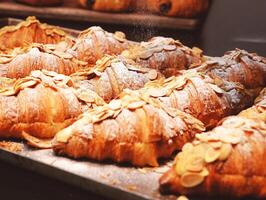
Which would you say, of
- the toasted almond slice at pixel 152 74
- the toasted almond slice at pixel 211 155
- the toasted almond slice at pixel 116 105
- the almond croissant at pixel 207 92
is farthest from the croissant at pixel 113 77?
the toasted almond slice at pixel 211 155

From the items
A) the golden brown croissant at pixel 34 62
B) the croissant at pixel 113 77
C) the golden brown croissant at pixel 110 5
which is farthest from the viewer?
the golden brown croissant at pixel 110 5

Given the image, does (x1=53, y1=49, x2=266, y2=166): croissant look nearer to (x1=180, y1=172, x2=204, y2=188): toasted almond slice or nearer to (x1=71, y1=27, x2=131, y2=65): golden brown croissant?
(x1=180, y1=172, x2=204, y2=188): toasted almond slice

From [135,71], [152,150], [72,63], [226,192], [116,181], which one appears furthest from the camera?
[72,63]

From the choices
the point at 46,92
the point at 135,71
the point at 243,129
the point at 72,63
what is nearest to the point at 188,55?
the point at 135,71

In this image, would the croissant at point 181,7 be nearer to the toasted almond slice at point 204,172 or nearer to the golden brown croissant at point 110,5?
the golden brown croissant at point 110,5

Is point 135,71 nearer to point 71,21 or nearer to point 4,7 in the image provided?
point 71,21

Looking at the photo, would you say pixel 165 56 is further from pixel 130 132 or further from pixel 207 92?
pixel 130 132

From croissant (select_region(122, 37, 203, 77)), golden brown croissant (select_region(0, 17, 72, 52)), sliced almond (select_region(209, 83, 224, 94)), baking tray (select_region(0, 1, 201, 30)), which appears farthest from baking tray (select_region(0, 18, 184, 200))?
baking tray (select_region(0, 1, 201, 30))

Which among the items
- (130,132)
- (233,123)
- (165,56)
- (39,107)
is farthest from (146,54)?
(233,123)
